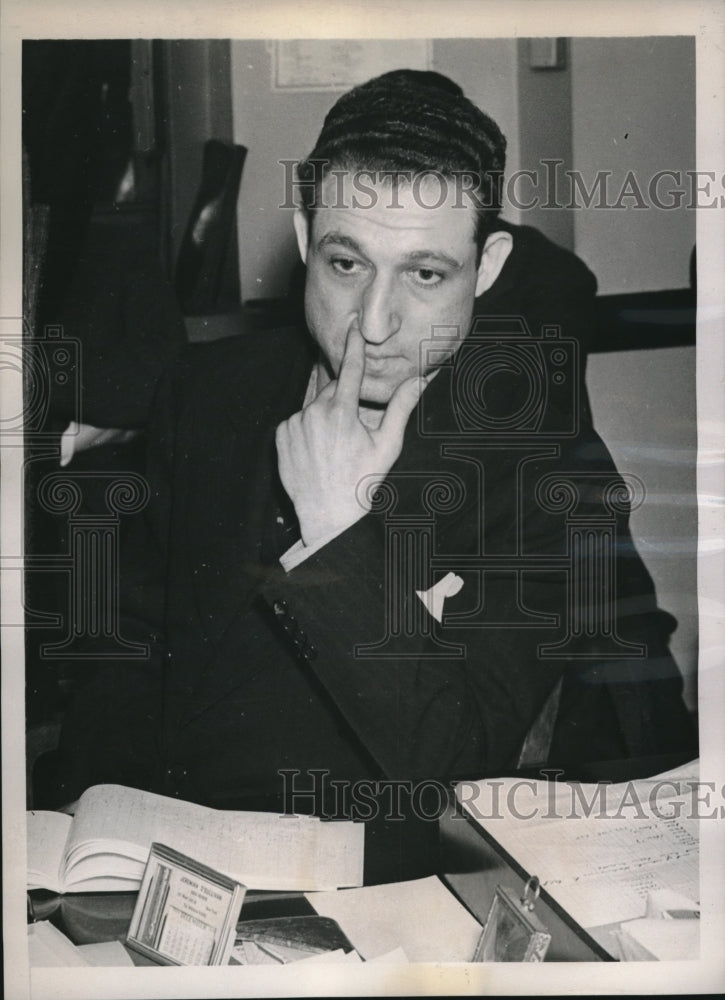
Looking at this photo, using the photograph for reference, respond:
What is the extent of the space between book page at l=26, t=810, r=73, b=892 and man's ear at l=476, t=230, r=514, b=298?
2.72 feet

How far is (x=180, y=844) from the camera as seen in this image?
132cm

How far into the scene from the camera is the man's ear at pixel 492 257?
1.29m

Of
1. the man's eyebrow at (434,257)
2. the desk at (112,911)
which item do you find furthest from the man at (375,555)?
the desk at (112,911)

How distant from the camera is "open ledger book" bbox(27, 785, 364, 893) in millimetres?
1312

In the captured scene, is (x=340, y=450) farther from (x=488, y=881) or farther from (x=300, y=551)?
(x=488, y=881)

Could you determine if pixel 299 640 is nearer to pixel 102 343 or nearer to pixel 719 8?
pixel 102 343

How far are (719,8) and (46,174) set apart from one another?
0.84 meters

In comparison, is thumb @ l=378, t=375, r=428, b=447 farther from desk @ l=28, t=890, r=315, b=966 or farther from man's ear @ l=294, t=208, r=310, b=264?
desk @ l=28, t=890, r=315, b=966

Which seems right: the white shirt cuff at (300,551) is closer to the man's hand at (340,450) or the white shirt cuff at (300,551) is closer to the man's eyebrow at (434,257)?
the man's hand at (340,450)

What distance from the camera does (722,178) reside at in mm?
1318

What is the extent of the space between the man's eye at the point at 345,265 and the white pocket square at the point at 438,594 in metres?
0.38

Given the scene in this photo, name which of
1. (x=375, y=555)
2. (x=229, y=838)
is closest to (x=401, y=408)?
(x=375, y=555)

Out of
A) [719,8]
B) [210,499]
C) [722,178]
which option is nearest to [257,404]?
[210,499]

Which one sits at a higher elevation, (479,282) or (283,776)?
(479,282)
